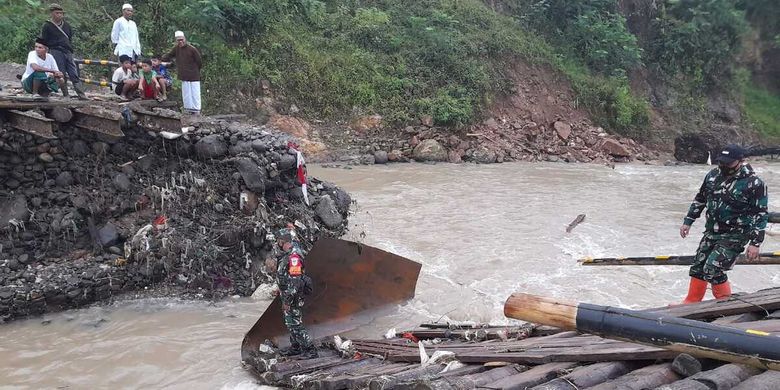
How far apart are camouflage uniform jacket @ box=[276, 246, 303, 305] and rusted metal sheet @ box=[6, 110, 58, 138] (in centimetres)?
409

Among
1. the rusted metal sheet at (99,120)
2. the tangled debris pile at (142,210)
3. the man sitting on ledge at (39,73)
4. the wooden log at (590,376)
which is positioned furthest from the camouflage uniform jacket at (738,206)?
the man sitting on ledge at (39,73)

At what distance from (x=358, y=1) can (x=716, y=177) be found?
20.6 metres

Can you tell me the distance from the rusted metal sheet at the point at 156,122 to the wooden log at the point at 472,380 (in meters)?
6.46

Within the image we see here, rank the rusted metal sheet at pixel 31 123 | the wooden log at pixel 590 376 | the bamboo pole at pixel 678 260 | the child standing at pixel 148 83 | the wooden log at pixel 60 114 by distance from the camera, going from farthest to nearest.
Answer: the child standing at pixel 148 83 → the wooden log at pixel 60 114 → the rusted metal sheet at pixel 31 123 → the bamboo pole at pixel 678 260 → the wooden log at pixel 590 376

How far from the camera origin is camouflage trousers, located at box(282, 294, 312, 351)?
5.84 metres

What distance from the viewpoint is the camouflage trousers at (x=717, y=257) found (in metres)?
5.48

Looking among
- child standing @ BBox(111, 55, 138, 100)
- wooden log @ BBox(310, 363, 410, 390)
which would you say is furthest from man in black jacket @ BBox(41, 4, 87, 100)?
wooden log @ BBox(310, 363, 410, 390)

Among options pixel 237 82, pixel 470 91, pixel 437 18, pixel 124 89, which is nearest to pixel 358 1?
pixel 437 18

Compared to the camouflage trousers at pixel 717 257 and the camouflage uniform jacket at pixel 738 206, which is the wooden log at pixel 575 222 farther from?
the camouflage uniform jacket at pixel 738 206

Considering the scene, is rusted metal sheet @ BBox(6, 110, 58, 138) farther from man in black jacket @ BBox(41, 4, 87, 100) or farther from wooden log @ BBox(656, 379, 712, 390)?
wooden log @ BBox(656, 379, 712, 390)

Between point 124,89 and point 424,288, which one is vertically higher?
point 124,89

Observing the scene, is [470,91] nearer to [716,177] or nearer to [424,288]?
[424,288]

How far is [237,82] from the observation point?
59.6ft

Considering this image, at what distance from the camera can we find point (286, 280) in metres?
5.87
